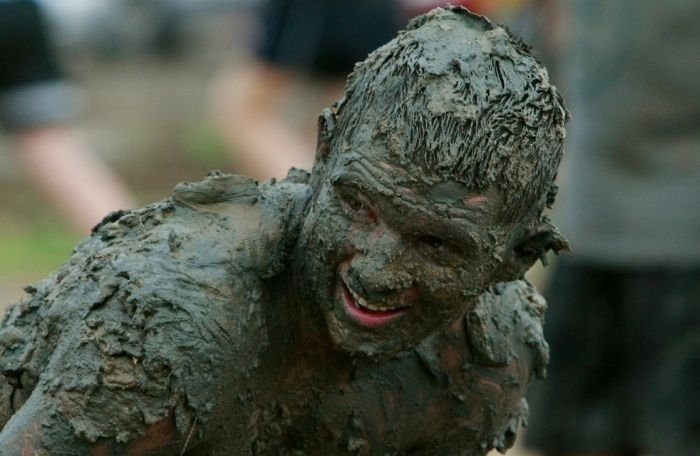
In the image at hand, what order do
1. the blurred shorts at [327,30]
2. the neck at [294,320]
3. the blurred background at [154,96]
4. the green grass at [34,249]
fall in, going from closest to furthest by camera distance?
1. the neck at [294,320]
2. the blurred background at [154,96]
3. the blurred shorts at [327,30]
4. the green grass at [34,249]

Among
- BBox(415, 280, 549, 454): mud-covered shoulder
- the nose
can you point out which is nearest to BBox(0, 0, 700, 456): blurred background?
BBox(415, 280, 549, 454): mud-covered shoulder

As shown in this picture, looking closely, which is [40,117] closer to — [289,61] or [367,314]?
[289,61]

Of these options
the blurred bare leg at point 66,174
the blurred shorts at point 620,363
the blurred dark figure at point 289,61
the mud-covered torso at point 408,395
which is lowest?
the mud-covered torso at point 408,395

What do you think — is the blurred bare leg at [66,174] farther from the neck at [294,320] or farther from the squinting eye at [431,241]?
the squinting eye at [431,241]

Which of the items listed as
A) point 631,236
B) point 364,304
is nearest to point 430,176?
point 364,304

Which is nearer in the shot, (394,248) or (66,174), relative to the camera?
(394,248)

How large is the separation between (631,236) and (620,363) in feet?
1.38

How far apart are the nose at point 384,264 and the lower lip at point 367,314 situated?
0.14 ft

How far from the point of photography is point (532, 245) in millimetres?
2076

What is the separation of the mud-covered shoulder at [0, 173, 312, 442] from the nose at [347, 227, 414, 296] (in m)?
0.21

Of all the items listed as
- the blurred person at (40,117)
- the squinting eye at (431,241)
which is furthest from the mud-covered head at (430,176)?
the blurred person at (40,117)

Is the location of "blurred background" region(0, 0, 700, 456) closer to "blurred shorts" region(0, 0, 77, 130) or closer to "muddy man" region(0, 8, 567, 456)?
"blurred shorts" region(0, 0, 77, 130)

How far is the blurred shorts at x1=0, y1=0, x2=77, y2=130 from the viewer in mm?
5266

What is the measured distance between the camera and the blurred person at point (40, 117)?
5.28 metres
